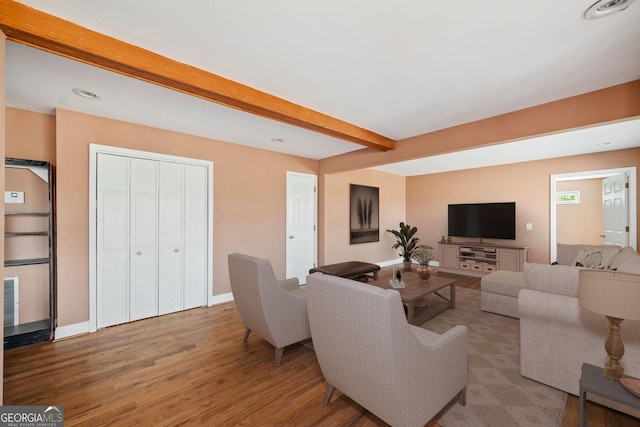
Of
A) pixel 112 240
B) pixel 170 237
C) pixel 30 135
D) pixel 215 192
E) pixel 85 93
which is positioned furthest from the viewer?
pixel 215 192

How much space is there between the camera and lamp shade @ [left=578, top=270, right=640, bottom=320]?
4.09 feet

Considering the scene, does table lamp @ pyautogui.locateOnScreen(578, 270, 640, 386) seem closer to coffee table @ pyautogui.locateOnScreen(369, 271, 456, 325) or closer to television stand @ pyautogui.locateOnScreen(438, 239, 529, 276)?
coffee table @ pyautogui.locateOnScreen(369, 271, 456, 325)

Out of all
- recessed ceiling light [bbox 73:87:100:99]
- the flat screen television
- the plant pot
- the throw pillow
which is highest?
recessed ceiling light [bbox 73:87:100:99]

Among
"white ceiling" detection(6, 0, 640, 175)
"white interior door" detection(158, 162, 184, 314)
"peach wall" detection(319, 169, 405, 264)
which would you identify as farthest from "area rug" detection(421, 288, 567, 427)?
"white interior door" detection(158, 162, 184, 314)

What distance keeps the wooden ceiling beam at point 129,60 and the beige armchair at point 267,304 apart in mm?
1423

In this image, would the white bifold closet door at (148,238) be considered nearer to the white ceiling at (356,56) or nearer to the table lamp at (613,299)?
the white ceiling at (356,56)

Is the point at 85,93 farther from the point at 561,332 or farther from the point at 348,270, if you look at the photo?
the point at 561,332

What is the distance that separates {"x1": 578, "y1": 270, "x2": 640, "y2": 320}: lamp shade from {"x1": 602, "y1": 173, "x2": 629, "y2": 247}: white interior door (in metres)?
4.29

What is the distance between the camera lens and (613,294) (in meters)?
1.28

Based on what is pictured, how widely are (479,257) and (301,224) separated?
3829 mm

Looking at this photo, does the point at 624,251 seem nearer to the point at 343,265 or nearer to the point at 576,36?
the point at 576,36

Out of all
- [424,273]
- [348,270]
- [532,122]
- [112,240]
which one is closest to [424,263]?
[424,273]

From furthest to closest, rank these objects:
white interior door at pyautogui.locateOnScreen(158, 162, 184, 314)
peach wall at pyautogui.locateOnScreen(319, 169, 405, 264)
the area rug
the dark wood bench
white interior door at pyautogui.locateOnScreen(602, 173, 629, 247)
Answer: peach wall at pyautogui.locateOnScreen(319, 169, 405, 264) → white interior door at pyautogui.locateOnScreen(602, 173, 629, 247) → the dark wood bench → white interior door at pyautogui.locateOnScreen(158, 162, 184, 314) → the area rug

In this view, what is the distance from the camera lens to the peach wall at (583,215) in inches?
234
